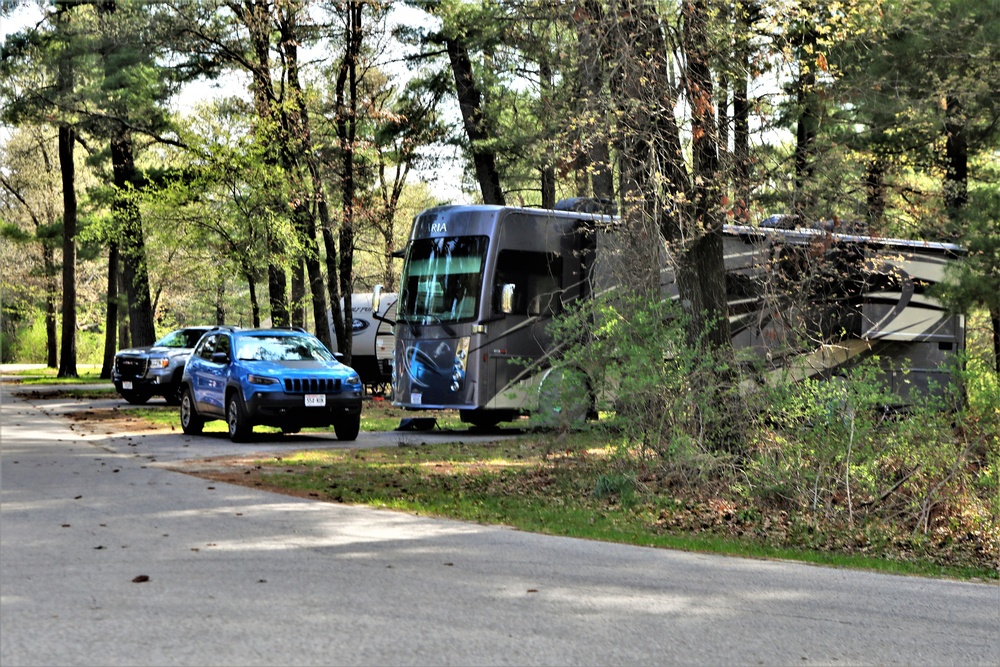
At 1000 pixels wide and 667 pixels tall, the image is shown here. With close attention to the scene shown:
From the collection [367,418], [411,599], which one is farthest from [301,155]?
[411,599]

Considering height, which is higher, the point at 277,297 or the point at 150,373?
the point at 277,297

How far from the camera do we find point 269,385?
1814 cm

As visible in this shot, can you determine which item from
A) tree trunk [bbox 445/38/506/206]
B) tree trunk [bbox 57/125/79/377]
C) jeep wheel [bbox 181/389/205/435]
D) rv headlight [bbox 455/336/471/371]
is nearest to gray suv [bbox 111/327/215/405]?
jeep wheel [bbox 181/389/205/435]

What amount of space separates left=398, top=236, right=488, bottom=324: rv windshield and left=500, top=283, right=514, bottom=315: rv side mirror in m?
0.43

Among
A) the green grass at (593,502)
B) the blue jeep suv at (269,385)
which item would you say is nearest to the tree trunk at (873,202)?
the green grass at (593,502)

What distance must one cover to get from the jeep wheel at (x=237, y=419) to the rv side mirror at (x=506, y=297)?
4.85 meters

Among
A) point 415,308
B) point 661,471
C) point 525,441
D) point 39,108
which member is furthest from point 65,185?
point 661,471

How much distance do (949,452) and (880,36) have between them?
985 centimetres

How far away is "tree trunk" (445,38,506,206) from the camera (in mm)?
29438

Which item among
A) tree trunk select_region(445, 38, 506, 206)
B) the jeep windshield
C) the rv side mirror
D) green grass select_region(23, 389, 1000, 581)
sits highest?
tree trunk select_region(445, 38, 506, 206)

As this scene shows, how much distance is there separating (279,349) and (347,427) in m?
1.81

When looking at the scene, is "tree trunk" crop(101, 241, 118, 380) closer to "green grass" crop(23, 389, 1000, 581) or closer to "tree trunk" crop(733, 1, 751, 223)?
"green grass" crop(23, 389, 1000, 581)

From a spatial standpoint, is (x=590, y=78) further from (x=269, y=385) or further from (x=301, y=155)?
(x=301, y=155)

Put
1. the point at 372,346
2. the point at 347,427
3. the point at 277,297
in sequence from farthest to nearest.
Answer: the point at 372,346, the point at 277,297, the point at 347,427
